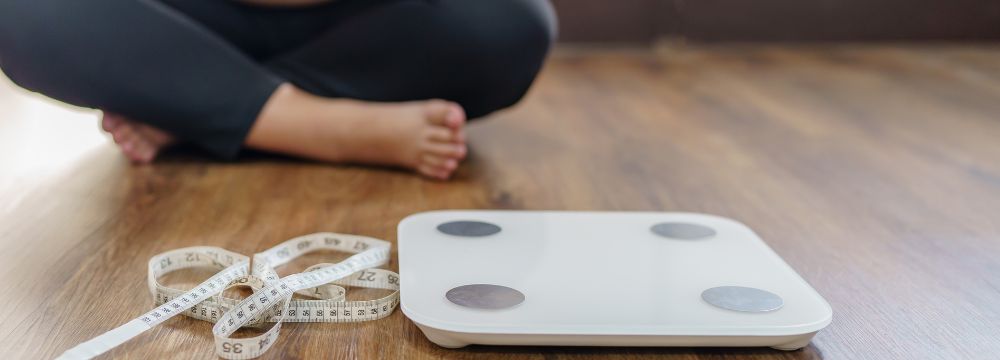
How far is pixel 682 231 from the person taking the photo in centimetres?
85

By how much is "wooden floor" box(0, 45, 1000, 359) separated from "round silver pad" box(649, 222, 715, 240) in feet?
0.29

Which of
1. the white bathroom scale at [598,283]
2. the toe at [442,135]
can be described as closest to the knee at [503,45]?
the toe at [442,135]

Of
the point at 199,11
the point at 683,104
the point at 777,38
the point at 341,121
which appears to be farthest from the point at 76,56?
the point at 777,38

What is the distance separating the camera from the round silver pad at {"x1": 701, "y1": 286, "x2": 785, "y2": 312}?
672 mm

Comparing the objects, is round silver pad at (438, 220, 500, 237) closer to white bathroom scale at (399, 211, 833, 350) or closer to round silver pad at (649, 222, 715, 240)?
white bathroom scale at (399, 211, 833, 350)

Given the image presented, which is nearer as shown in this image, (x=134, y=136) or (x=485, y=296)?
(x=485, y=296)

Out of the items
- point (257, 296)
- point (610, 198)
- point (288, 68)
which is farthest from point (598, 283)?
point (288, 68)

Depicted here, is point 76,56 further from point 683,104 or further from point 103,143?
point 683,104

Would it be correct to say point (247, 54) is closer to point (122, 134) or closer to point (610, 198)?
point (122, 134)

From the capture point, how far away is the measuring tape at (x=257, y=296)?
643 mm

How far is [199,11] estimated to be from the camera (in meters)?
1.17

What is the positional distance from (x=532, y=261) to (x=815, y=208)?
43 cm

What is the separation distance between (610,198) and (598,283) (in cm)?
36

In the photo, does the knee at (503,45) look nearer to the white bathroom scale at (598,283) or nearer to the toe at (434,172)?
the toe at (434,172)
